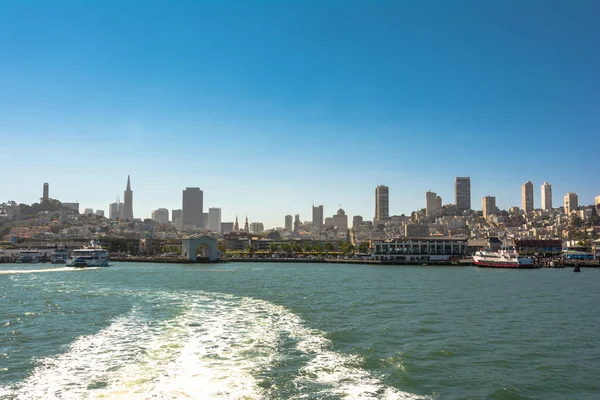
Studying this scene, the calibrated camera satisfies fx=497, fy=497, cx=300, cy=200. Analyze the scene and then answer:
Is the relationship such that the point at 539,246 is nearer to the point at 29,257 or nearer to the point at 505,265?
the point at 505,265

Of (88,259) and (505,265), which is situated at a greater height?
(88,259)

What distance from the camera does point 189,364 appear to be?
14.1 m

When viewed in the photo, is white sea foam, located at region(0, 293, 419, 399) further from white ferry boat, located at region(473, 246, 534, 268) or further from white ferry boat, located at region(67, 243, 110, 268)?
white ferry boat, located at region(473, 246, 534, 268)

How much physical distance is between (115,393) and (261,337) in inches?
285

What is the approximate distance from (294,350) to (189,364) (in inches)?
143

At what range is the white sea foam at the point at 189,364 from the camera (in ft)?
38.6

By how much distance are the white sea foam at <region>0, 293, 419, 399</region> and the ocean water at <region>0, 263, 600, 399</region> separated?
0.16 feet

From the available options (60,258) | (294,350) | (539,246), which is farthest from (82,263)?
(539,246)

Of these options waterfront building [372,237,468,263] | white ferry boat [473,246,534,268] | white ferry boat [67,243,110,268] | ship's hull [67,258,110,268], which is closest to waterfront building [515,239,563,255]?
waterfront building [372,237,468,263]

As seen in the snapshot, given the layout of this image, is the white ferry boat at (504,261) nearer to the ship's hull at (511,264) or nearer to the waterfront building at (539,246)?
the ship's hull at (511,264)

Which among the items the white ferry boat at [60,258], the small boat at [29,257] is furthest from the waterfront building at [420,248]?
the small boat at [29,257]

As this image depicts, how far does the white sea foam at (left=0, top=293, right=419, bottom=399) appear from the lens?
11773 millimetres

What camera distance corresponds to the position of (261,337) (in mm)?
18109

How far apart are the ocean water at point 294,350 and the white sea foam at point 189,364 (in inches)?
2.0
